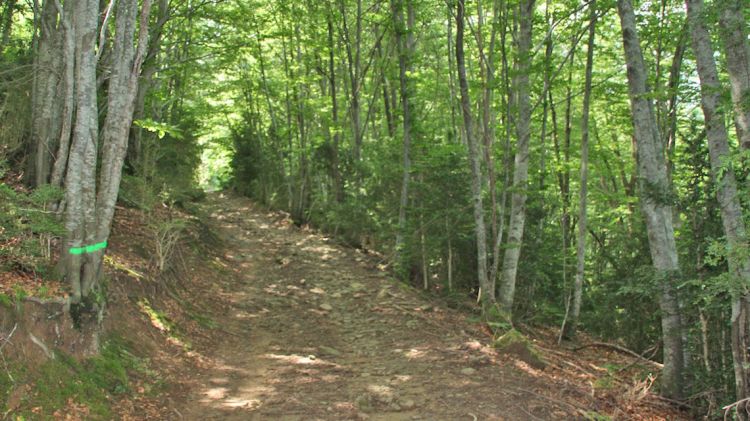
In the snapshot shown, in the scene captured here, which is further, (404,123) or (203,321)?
(404,123)

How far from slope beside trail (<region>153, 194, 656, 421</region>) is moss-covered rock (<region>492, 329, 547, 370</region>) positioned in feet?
0.65

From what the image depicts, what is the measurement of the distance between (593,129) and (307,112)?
396 inches

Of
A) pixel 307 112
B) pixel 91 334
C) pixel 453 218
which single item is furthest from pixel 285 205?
pixel 91 334

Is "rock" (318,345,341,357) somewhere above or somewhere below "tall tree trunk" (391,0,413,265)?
below

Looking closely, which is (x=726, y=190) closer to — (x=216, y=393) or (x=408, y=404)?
(x=408, y=404)

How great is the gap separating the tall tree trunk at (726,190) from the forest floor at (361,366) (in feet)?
4.23

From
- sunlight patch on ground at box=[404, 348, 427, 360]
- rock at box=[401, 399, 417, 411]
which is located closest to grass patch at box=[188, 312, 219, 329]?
sunlight patch on ground at box=[404, 348, 427, 360]

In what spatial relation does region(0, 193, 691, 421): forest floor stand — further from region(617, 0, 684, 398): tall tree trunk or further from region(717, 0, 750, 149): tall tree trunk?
region(717, 0, 750, 149): tall tree trunk

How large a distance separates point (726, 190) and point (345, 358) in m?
5.18

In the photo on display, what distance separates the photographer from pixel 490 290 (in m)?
9.65

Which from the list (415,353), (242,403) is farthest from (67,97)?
(415,353)

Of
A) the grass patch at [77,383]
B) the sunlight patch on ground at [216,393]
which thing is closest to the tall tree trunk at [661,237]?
the sunlight patch on ground at [216,393]

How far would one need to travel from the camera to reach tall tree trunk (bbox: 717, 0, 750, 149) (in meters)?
5.28

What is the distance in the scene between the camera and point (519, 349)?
25.3 ft
